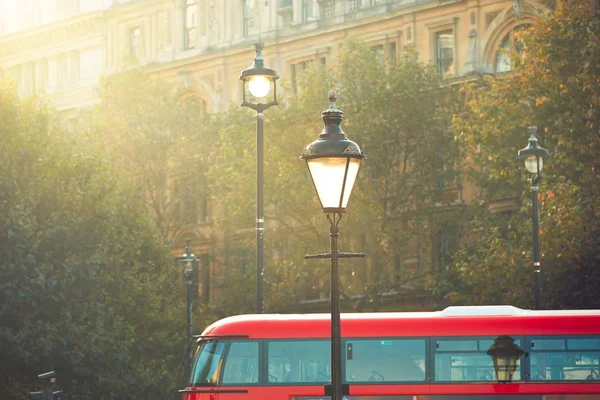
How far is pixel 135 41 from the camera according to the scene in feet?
275

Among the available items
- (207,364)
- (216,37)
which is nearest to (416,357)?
(207,364)

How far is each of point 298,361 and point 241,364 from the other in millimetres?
1260

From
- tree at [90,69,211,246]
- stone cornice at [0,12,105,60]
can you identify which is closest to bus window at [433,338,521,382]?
tree at [90,69,211,246]

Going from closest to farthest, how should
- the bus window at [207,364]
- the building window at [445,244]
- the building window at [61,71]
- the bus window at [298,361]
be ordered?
the bus window at [298,361], the bus window at [207,364], the building window at [445,244], the building window at [61,71]

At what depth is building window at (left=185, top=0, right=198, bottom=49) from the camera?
265 feet

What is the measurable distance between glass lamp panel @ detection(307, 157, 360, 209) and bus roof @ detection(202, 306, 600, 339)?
43.4 feet

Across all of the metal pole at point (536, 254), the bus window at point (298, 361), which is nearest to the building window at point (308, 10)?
the metal pole at point (536, 254)

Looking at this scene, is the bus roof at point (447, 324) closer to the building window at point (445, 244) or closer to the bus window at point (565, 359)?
the bus window at point (565, 359)

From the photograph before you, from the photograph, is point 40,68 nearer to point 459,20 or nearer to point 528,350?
point 459,20

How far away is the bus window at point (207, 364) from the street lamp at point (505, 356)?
5465 millimetres

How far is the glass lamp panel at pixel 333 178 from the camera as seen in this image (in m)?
18.1

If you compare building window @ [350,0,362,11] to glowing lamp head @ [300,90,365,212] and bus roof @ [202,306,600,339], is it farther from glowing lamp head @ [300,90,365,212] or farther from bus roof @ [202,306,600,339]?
glowing lamp head @ [300,90,365,212]

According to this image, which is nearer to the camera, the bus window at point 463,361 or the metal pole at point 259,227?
the metal pole at point 259,227

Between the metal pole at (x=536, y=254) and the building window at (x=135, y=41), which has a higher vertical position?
the building window at (x=135, y=41)
